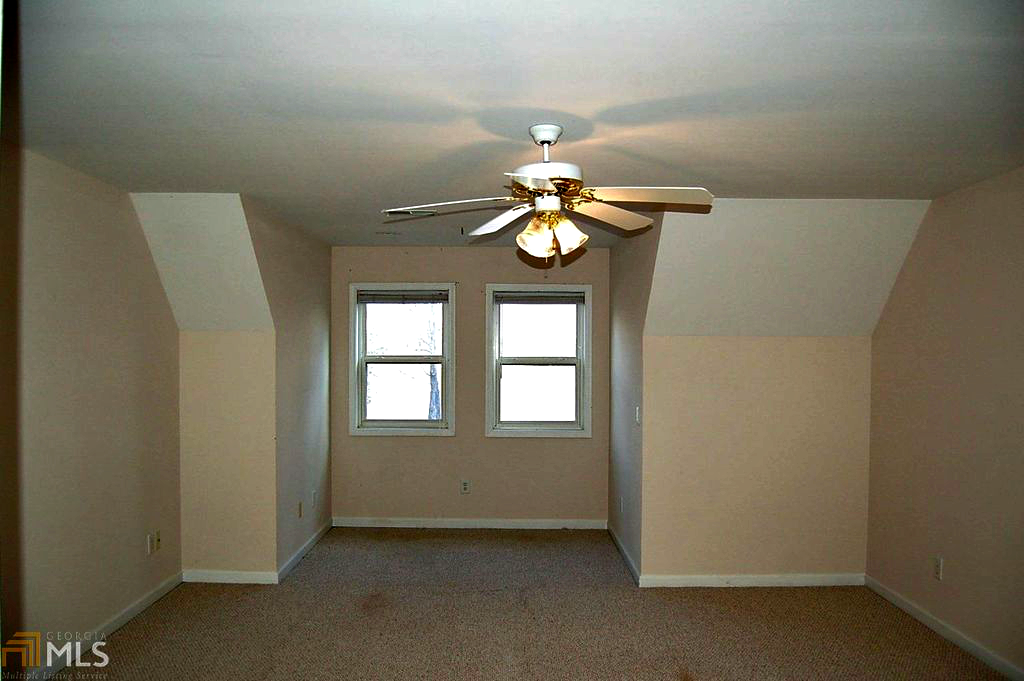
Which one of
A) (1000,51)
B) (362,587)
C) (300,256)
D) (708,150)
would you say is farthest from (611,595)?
(1000,51)

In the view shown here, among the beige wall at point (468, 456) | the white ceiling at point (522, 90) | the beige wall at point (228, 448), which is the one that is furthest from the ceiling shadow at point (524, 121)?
the beige wall at point (468, 456)

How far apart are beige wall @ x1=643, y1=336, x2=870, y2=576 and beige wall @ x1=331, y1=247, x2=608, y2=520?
1.35m

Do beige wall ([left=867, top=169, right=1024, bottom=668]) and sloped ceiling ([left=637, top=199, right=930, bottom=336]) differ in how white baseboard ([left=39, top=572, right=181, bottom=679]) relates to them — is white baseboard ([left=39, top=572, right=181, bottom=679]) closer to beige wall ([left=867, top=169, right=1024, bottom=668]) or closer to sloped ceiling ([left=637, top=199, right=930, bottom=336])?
sloped ceiling ([left=637, top=199, right=930, bottom=336])

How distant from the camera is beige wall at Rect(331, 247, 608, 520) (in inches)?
225

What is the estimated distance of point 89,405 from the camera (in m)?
3.35

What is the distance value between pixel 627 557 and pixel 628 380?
1198 mm

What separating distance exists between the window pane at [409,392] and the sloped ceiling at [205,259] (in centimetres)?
159

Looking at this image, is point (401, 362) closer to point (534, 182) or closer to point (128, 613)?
point (128, 613)

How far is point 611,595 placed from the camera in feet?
13.8

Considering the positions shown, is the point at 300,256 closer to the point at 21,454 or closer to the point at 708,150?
the point at 21,454

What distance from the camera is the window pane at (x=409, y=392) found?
5777 mm

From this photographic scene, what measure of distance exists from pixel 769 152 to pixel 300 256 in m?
3.21

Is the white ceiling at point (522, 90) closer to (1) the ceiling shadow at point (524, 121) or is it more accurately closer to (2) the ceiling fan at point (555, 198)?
(1) the ceiling shadow at point (524, 121)

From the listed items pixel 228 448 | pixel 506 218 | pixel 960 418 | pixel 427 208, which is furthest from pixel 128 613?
pixel 960 418
